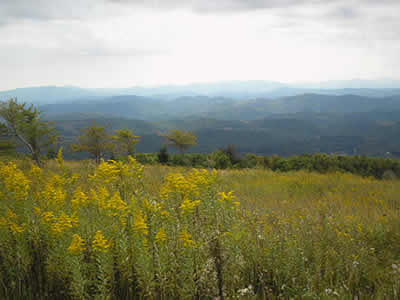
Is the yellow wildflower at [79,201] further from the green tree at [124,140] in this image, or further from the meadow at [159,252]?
the green tree at [124,140]

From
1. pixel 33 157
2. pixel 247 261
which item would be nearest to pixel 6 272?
pixel 247 261

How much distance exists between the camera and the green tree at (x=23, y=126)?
16125 millimetres

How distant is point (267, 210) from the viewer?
6.48 meters

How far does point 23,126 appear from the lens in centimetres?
1600

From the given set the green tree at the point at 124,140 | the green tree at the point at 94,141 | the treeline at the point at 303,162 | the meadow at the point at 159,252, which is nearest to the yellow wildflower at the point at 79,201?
the meadow at the point at 159,252

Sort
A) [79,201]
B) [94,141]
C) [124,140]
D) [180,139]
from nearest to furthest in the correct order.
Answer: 1. [79,201]
2. [94,141]
3. [124,140]
4. [180,139]

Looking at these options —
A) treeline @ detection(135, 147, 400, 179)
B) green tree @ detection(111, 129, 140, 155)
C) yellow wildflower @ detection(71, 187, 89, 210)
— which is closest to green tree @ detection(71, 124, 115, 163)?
green tree @ detection(111, 129, 140, 155)

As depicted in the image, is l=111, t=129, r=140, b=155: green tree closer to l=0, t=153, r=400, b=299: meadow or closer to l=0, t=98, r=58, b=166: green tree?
l=0, t=98, r=58, b=166: green tree

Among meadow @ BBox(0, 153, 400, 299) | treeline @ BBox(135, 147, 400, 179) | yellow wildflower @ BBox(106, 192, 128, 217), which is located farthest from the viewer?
treeline @ BBox(135, 147, 400, 179)

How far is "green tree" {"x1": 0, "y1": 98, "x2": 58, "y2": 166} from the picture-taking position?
16125 millimetres

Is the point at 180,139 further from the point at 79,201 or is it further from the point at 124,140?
the point at 79,201

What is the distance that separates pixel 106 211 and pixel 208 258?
1321mm

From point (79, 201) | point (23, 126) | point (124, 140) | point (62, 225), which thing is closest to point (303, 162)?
point (124, 140)

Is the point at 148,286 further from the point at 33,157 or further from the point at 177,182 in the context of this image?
the point at 33,157
